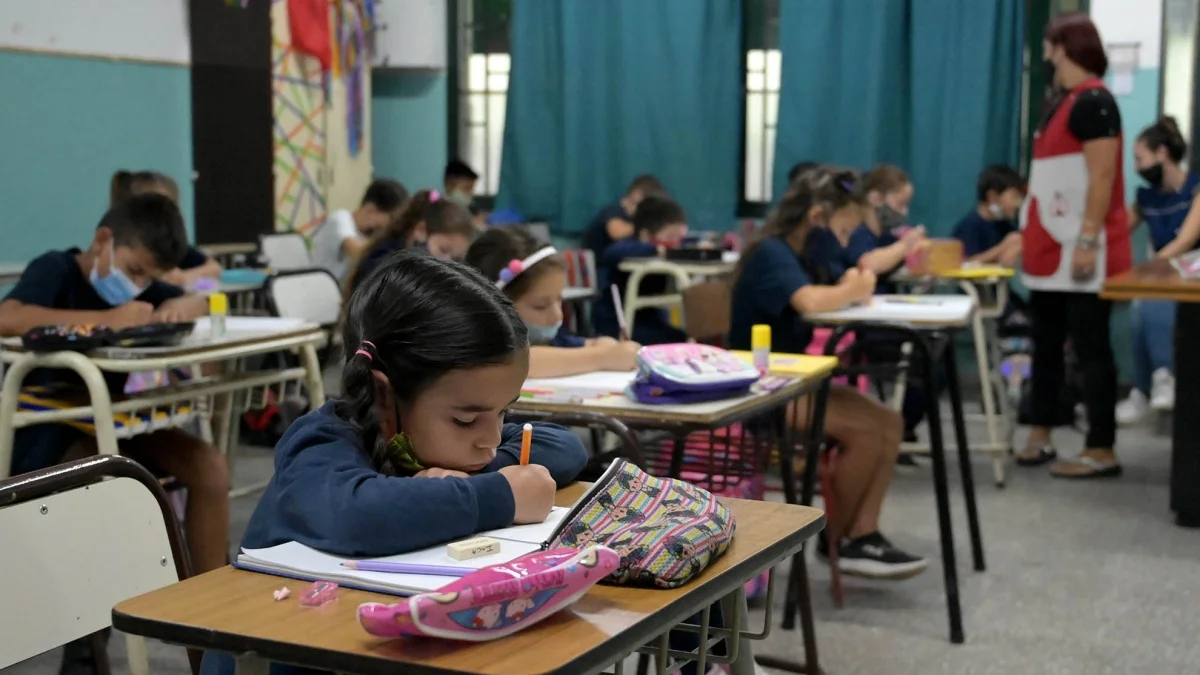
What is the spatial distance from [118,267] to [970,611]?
215 cm

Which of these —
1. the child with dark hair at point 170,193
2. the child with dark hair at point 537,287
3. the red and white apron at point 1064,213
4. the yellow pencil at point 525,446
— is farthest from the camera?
the red and white apron at point 1064,213

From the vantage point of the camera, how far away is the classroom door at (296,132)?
6332 mm

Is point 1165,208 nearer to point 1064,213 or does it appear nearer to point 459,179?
point 1064,213

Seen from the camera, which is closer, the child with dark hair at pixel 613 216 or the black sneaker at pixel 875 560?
the black sneaker at pixel 875 560

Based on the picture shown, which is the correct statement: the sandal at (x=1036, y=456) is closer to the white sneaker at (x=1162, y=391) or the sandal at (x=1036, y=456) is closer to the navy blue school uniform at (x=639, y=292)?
the white sneaker at (x=1162, y=391)

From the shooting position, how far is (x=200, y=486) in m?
2.83

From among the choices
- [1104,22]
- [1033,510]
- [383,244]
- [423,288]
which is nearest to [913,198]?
[1104,22]

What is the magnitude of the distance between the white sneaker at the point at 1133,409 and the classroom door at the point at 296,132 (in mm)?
3908

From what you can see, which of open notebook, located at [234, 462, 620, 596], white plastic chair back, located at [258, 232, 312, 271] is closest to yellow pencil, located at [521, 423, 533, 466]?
open notebook, located at [234, 462, 620, 596]

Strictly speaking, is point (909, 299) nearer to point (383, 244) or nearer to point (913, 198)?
point (383, 244)

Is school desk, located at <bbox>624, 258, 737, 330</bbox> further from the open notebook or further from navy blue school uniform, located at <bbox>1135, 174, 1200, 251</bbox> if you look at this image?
the open notebook

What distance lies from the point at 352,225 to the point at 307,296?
5.75 feet

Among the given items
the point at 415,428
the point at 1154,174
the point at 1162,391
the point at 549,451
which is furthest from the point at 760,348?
the point at 1154,174

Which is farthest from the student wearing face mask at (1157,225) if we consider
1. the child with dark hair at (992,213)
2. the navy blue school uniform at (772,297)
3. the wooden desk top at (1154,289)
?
the navy blue school uniform at (772,297)
